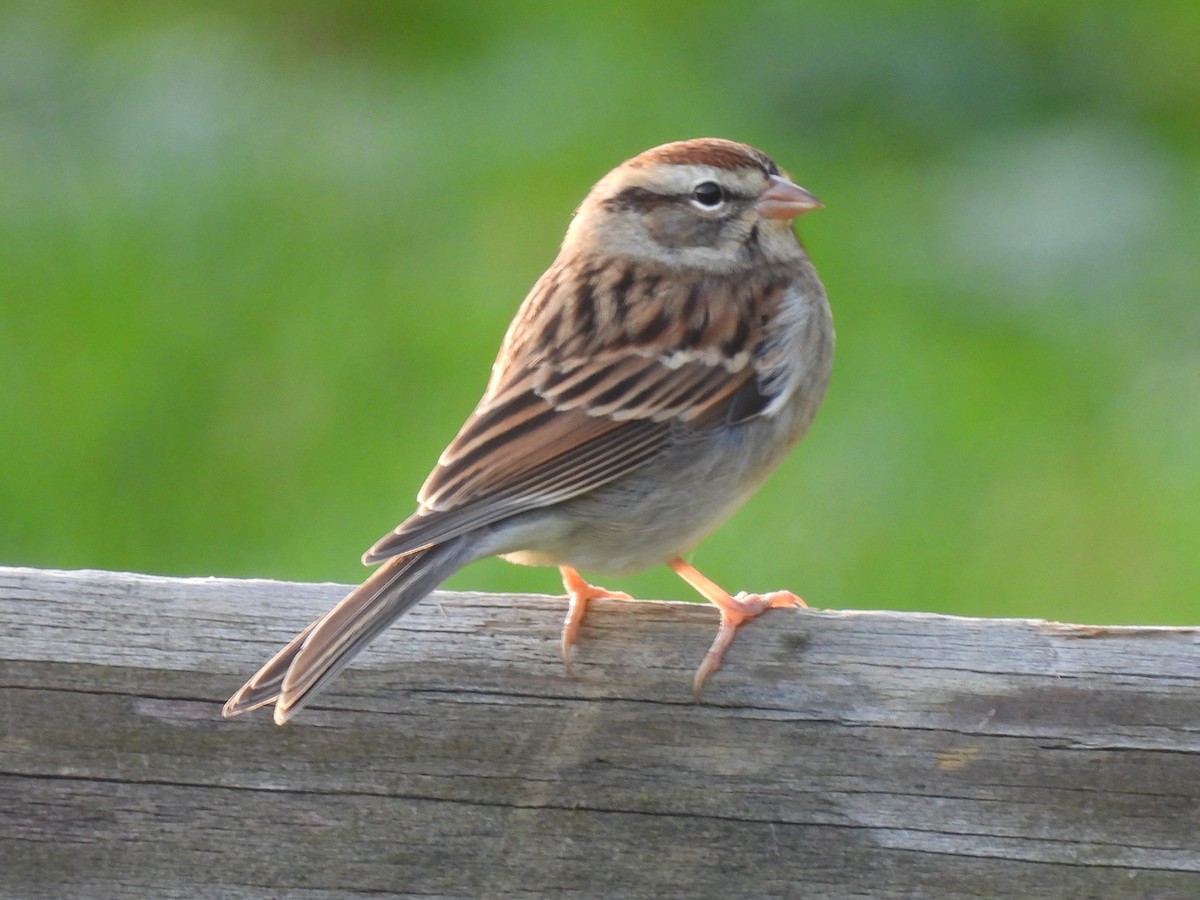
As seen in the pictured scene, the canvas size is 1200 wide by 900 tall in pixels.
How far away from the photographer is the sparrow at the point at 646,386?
2.93 m

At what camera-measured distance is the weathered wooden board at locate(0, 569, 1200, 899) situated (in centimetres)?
220

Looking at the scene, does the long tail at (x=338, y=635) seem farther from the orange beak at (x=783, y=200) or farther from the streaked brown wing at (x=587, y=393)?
the orange beak at (x=783, y=200)

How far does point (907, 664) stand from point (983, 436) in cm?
267

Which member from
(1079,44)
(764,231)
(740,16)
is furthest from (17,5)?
(764,231)

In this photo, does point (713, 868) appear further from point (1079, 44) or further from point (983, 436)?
point (1079, 44)

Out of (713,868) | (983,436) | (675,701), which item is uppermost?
(675,701)

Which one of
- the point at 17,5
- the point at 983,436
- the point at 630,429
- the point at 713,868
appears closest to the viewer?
the point at 713,868

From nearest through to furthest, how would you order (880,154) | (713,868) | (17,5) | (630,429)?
(713,868), (630,429), (880,154), (17,5)

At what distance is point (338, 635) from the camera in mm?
2234

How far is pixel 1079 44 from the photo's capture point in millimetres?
6609

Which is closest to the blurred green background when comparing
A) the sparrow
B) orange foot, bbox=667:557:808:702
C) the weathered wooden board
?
the sparrow

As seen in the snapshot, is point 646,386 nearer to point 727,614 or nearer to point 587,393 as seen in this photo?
point 587,393

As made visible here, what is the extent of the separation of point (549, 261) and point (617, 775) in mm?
3433

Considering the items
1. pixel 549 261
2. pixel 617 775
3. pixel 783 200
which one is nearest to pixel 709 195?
pixel 783 200
